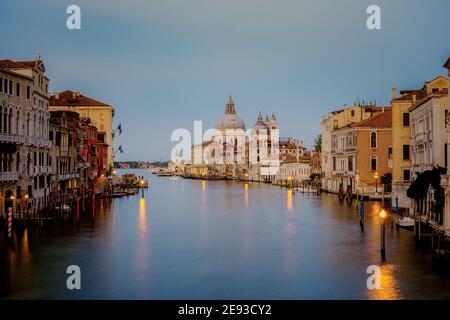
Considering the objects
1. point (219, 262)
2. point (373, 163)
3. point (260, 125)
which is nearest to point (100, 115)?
point (373, 163)

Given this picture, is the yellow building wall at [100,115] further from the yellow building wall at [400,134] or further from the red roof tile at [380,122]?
the yellow building wall at [400,134]

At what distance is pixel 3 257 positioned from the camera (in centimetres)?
1847

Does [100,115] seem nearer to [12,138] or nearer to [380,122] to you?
[380,122]

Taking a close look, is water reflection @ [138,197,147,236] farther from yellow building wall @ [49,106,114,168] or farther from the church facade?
the church facade

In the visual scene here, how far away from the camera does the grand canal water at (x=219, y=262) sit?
14.6 m

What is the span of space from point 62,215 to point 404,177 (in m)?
18.8

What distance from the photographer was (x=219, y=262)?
18.7m

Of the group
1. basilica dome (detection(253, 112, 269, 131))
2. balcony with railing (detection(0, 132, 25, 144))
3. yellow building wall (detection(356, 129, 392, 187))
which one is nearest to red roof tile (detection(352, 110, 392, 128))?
yellow building wall (detection(356, 129, 392, 187))

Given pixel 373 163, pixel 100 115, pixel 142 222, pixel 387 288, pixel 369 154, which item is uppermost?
pixel 100 115

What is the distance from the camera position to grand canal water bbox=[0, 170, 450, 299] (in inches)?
575

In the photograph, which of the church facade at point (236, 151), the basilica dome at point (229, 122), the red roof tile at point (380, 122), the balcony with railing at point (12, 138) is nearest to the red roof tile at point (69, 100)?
the balcony with railing at point (12, 138)
